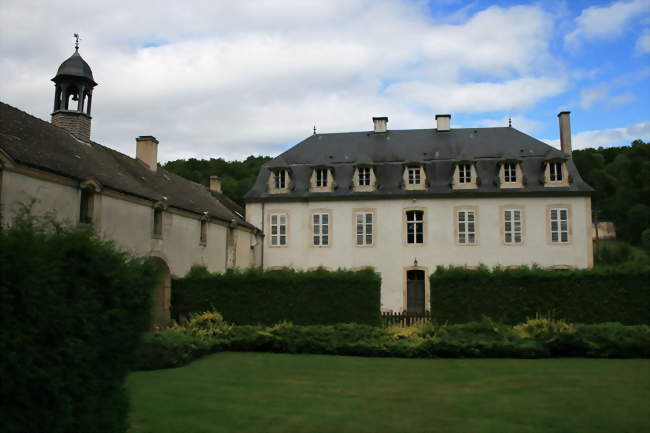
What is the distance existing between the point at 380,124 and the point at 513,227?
10298 millimetres

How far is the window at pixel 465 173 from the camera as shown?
93.0ft

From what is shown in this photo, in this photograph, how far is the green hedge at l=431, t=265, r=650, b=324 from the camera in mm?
16828

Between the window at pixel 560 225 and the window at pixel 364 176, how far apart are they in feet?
31.8

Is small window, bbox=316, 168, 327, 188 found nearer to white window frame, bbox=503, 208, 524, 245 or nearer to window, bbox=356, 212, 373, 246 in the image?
window, bbox=356, 212, 373, 246

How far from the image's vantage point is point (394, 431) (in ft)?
24.4

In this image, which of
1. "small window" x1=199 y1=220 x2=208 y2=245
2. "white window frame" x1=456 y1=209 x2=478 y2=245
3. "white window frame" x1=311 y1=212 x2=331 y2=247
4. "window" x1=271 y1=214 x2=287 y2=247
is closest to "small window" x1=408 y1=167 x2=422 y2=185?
"white window frame" x1=456 y1=209 x2=478 y2=245

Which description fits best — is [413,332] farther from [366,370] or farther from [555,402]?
[555,402]

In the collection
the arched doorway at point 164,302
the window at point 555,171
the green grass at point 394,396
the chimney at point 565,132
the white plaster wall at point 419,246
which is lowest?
the green grass at point 394,396

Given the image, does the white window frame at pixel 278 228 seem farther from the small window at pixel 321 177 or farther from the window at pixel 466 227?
the window at pixel 466 227

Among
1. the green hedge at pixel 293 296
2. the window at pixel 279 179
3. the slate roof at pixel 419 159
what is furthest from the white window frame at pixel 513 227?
the window at pixel 279 179

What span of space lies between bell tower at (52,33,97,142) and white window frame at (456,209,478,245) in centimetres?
1813

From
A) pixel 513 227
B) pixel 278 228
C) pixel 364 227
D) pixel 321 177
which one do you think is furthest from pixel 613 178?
pixel 278 228

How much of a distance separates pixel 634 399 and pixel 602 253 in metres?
40.4

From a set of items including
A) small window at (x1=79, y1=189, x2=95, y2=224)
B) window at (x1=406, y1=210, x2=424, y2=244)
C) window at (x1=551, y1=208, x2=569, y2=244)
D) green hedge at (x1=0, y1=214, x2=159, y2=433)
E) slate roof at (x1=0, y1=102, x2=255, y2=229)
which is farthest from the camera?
window at (x1=406, y1=210, x2=424, y2=244)
